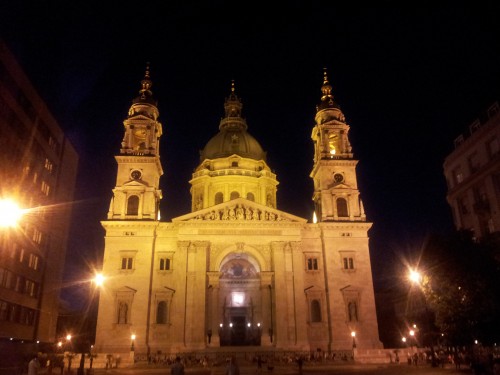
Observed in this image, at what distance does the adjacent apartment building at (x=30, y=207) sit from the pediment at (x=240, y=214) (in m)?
15.2

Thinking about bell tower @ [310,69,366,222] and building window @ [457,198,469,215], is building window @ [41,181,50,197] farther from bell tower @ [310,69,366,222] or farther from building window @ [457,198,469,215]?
building window @ [457,198,469,215]

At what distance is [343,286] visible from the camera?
165ft

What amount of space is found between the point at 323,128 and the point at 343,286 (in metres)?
19.7

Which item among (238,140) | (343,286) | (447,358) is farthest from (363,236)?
(238,140)

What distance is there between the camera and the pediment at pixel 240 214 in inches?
2012

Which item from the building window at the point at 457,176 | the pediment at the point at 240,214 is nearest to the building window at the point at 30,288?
the pediment at the point at 240,214

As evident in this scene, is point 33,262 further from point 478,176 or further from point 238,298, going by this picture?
point 478,176

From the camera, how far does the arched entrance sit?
52.2 meters

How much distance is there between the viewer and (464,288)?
2730 cm

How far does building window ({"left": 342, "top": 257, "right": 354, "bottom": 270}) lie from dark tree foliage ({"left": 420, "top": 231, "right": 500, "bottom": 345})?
72.8 feet

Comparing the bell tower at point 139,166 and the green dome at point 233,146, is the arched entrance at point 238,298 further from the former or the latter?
the green dome at point 233,146

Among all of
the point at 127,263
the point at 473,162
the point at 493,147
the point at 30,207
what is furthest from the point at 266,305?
the point at 30,207

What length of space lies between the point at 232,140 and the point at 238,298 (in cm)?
2599

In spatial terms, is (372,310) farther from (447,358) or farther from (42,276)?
(42,276)
